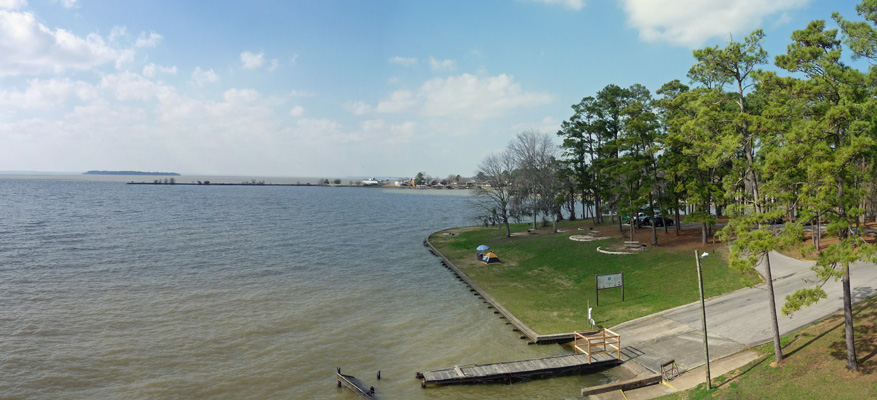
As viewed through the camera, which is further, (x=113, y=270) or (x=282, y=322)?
(x=113, y=270)

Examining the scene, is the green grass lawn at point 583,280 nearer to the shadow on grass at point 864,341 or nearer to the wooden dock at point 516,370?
the shadow on grass at point 864,341

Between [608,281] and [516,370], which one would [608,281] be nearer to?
[608,281]

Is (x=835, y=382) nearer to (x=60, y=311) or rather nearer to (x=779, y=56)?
(x=779, y=56)

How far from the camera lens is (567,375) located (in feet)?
69.6

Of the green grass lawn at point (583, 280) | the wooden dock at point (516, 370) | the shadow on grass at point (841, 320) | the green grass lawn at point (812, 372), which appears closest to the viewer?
the green grass lawn at point (812, 372)

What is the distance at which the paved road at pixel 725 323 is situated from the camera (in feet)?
68.3

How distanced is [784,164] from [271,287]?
1406 inches

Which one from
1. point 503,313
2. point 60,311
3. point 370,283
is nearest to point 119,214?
point 60,311

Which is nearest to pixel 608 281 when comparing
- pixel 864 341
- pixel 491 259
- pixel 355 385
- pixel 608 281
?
pixel 608 281

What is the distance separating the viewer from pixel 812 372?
16.1 m

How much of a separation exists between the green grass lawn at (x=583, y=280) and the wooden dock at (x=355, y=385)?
11158 millimetres

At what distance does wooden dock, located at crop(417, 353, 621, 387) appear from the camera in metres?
20.6

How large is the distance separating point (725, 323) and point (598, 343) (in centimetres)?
698

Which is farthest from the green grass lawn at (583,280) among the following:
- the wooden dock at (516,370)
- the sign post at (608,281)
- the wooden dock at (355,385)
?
the wooden dock at (355,385)
